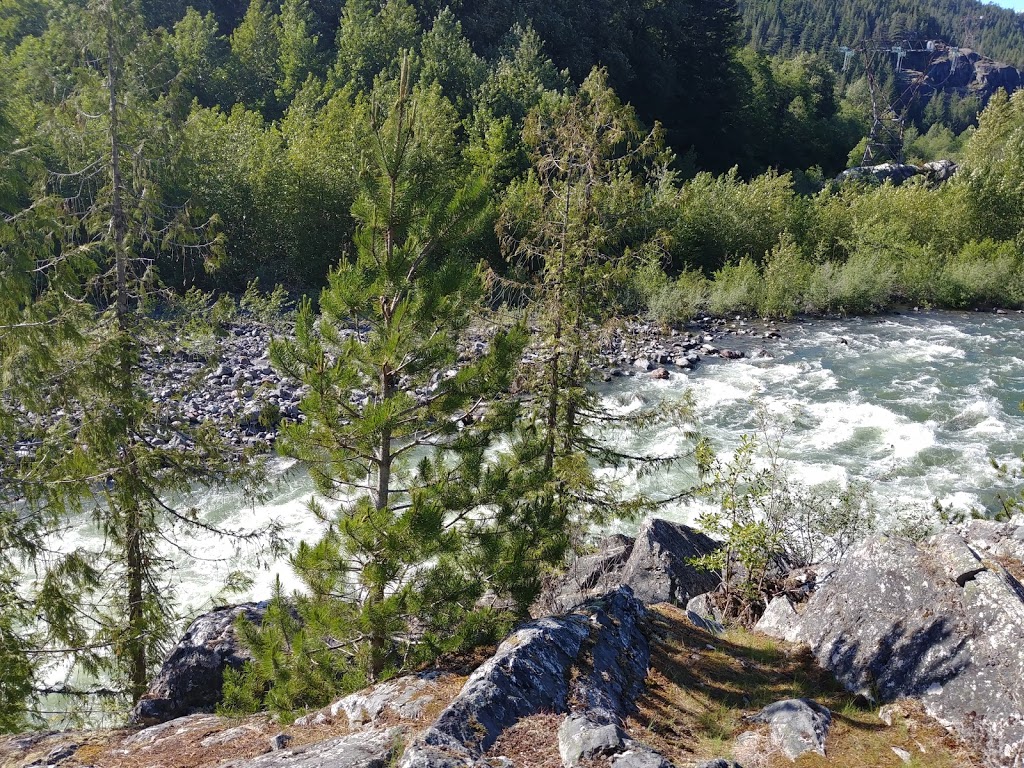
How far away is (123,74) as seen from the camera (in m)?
6.81

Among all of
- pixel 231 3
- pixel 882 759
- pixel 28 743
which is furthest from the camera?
pixel 231 3

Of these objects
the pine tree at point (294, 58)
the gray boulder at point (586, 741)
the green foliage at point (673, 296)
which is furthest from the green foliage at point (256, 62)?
the gray boulder at point (586, 741)

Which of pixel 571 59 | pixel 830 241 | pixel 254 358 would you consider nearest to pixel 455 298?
pixel 254 358

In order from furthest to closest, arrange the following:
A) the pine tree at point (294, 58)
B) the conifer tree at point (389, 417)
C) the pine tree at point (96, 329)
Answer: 1. the pine tree at point (294, 58)
2. the pine tree at point (96, 329)
3. the conifer tree at point (389, 417)

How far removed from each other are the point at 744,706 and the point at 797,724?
541 mm

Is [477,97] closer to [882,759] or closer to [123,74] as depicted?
[123,74]

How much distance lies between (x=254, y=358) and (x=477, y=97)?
839 inches

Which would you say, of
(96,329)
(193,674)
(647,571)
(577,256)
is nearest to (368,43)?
(577,256)

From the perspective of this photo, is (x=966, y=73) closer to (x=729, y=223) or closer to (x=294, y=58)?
(x=729, y=223)

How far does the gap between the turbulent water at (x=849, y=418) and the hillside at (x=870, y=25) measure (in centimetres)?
11975

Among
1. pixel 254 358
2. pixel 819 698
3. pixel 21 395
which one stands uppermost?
pixel 21 395

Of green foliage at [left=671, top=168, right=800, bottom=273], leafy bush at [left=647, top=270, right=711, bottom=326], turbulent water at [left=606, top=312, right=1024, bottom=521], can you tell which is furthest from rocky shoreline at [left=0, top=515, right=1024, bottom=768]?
green foliage at [left=671, top=168, right=800, bottom=273]

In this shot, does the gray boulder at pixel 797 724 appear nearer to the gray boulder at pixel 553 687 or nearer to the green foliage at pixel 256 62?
the gray boulder at pixel 553 687

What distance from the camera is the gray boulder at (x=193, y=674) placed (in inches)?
272
